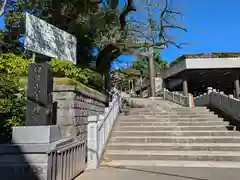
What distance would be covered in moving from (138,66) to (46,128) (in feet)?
130

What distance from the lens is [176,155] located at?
232 inches

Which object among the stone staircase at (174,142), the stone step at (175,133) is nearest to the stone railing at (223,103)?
the stone staircase at (174,142)

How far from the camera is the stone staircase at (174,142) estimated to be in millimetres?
5715

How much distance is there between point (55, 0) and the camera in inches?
372

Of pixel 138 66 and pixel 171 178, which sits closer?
pixel 171 178

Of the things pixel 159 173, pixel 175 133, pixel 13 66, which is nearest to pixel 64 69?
pixel 13 66

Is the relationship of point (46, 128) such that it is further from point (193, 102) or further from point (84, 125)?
point (193, 102)

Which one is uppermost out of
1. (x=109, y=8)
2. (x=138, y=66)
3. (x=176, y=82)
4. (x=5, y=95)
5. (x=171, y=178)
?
(x=138, y=66)

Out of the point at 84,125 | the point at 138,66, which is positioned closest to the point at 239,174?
the point at 84,125

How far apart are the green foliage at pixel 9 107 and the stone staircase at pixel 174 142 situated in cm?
265

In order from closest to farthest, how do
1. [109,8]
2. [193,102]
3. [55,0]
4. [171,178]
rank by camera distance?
[171,178] → [55,0] → [109,8] → [193,102]

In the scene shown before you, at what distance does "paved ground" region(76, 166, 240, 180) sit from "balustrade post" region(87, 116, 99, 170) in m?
0.26

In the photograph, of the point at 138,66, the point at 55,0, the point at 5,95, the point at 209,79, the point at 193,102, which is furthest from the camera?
the point at 138,66

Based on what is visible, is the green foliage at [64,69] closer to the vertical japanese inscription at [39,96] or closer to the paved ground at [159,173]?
the vertical japanese inscription at [39,96]
